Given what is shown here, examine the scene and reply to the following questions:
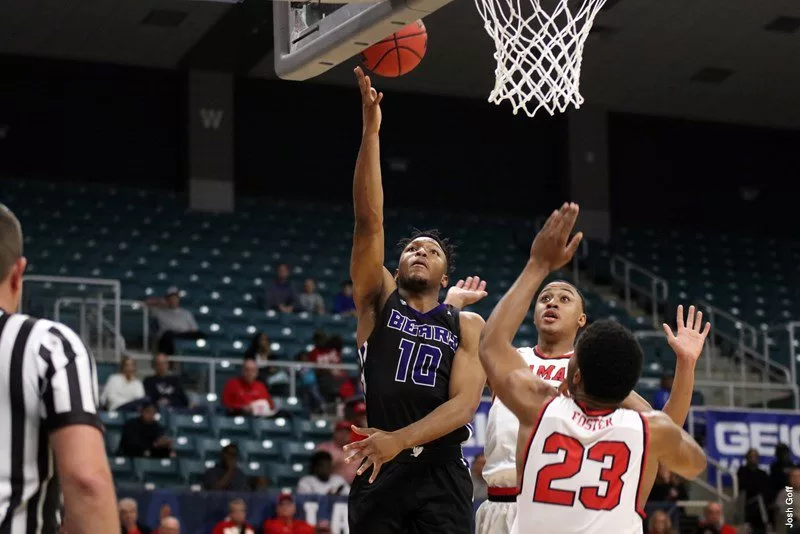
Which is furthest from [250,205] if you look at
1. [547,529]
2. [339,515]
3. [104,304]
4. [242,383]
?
[547,529]

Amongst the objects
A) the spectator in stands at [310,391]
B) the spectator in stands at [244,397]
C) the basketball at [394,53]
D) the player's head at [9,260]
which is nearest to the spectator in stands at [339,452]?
the spectator in stands at [244,397]

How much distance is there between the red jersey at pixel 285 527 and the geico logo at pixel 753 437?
563 cm

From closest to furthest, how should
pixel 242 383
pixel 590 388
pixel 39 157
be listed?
pixel 590 388, pixel 242 383, pixel 39 157

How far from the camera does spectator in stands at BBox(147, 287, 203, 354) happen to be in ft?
56.3

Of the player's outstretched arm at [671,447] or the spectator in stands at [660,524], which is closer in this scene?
the player's outstretched arm at [671,447]

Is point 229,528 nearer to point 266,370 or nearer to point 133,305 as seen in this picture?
point 266,370

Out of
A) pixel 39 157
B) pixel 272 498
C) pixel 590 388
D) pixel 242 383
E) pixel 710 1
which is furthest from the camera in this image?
pixel 39 157

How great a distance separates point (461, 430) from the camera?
653cm

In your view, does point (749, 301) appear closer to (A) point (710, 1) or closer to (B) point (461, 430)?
(A) point (710, 1)

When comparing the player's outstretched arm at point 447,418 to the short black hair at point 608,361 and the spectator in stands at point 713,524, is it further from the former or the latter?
the spectator in stands at point 713,524

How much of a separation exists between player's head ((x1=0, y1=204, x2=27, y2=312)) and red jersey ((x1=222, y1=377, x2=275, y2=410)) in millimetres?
11822

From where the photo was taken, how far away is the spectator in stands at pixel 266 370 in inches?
641

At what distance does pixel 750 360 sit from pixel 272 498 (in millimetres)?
10957

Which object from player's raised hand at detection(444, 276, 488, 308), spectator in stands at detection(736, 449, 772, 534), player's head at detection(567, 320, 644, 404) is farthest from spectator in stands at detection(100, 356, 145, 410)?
player's head at detection(567, 320, 644, 404)
